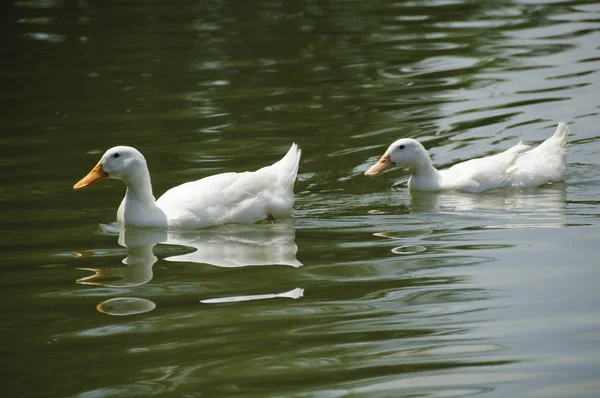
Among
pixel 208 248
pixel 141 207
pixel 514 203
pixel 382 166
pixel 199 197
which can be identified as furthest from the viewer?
pixel 382 166

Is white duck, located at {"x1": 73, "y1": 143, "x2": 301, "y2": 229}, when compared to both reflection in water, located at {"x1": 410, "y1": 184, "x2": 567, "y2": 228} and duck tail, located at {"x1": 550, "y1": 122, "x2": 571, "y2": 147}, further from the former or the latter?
duck tail, located at {"x1": 550, "y1": 122, "x2": 571, "y2": 147}

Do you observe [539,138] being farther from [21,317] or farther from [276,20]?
[276,20]

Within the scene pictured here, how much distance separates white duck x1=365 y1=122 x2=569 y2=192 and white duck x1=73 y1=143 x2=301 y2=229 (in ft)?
4.87

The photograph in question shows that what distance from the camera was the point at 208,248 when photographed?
8492 millimetres

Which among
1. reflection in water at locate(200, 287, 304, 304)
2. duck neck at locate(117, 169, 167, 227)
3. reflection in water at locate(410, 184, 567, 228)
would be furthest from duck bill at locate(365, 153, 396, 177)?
reflection in water at locate(200, 287, 304, 304)

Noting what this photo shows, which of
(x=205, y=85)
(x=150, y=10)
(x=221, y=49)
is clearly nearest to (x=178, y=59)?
(x=221, y=49)

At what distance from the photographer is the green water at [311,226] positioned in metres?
5.72

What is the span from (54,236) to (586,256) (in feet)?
14.4

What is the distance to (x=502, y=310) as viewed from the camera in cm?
639

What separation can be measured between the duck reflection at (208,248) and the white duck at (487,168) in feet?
5.89

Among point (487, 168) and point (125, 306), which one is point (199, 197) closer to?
point (125, 306)

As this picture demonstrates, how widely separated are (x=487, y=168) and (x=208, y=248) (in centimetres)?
320

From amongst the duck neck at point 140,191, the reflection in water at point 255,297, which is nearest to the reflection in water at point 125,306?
the reflection in water at point 255,297

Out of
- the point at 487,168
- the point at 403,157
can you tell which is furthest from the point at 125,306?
the point at 487,168
